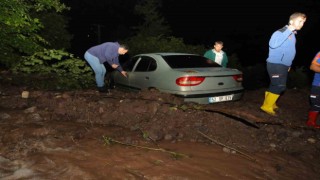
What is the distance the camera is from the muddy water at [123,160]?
371cm

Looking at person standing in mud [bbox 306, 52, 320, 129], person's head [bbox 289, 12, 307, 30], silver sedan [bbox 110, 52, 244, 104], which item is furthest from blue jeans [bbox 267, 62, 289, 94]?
silver sedan [bbox 110, 52, 244, 104]

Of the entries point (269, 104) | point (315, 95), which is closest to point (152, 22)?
point (269, 104)

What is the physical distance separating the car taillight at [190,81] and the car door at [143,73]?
0.87m

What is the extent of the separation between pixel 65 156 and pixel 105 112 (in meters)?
1.82

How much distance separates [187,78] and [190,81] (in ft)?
0.30

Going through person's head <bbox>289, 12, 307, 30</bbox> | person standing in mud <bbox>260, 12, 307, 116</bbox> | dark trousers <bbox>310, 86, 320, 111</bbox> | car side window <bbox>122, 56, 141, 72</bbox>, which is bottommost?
dark trousers <bbox>310, 86, 320, 111</bbox>

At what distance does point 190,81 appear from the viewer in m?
6.62

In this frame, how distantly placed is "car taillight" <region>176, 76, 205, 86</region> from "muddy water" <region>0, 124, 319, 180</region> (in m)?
1.88

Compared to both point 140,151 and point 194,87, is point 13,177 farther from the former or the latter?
point 194,87

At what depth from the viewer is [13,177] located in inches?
138

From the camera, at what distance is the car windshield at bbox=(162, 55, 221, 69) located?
7.19 m

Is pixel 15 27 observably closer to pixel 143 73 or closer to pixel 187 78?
pixel 143 73

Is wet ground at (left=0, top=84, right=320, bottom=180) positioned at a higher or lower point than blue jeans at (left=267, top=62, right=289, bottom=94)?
lower

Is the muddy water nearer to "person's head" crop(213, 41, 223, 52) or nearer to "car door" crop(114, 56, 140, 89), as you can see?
"car door" crop(114, 56, 140, 89)
